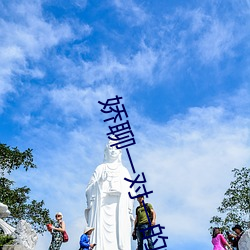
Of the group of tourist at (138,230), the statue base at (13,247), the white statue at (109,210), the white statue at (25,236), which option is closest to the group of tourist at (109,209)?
the white statue at (109,210)

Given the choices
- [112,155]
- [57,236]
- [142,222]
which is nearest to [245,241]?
[142,222]

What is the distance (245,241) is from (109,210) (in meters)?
8.07

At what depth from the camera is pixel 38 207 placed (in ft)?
62.7

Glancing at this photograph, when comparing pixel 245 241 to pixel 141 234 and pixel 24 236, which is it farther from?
pixel 24 236

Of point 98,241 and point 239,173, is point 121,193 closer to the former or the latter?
point 98,241

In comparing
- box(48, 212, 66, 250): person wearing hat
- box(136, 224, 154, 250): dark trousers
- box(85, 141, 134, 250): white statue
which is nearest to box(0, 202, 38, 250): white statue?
box(48, 212, 66, 250): person wearing hat

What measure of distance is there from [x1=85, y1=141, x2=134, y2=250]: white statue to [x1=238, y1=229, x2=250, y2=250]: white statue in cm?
741

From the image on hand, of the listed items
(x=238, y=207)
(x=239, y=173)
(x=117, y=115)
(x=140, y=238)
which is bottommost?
(x=140, y=238)

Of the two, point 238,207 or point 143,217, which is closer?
point 143,217

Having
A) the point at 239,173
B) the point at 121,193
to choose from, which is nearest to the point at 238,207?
the point at 239,173

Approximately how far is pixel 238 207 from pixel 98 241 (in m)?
5.50

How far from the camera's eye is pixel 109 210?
15852 millimetres

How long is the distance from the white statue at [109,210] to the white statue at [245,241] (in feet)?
24.3

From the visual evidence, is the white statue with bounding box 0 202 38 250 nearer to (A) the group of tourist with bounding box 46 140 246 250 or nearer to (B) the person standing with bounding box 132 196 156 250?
(B) the person standing with bounding box 132 196 156 250
